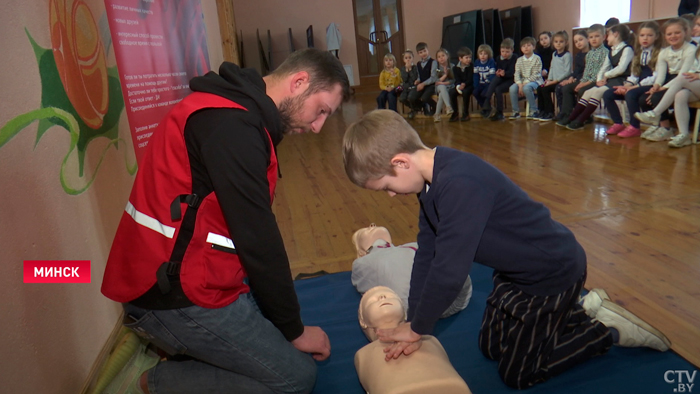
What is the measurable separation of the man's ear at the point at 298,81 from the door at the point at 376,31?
11.6 meters

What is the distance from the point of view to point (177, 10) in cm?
Result: 296

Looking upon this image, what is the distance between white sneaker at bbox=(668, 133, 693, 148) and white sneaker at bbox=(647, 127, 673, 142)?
267mm

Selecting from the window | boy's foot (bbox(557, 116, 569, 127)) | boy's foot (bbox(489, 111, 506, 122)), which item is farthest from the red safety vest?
the window

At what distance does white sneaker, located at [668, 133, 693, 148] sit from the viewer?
4266mm

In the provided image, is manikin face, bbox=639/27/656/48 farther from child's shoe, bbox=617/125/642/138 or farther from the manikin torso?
the manikin torso

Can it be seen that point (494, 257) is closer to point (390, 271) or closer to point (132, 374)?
point (390, 271)

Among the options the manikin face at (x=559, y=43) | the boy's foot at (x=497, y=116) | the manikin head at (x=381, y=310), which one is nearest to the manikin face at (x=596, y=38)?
the manikin face at (x=559, y=43)

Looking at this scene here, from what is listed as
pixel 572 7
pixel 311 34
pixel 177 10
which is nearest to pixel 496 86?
pixel 572 7

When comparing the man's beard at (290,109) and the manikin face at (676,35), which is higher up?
the manikin face at (676,35)

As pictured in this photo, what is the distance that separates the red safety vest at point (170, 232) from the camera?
1.29 meters

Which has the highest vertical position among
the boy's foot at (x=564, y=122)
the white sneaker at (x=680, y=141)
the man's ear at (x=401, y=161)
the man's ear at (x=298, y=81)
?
the man's ear at (x=298, y=81)

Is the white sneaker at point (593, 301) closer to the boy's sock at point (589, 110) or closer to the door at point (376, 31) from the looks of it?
the boy's sock at point (589, 110)

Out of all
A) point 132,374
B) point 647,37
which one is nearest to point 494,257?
point 132,374

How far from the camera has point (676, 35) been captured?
4371mm
